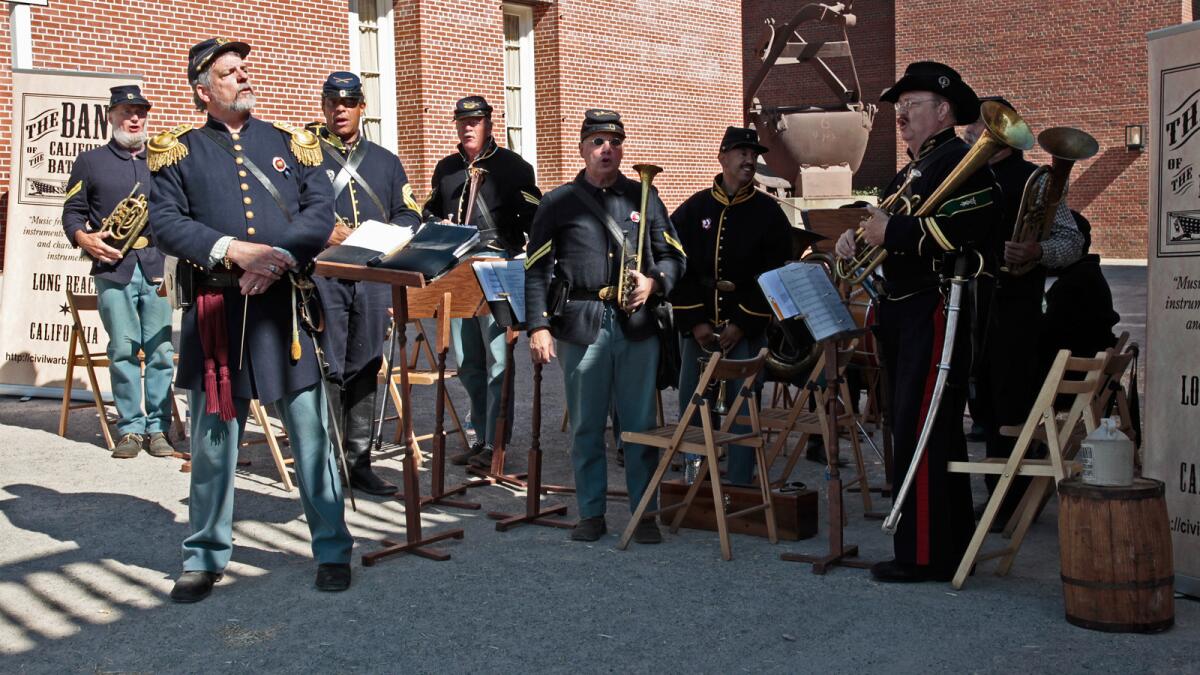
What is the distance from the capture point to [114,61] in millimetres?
14070

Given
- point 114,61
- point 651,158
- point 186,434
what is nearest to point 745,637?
point 186,434

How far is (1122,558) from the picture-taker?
15.4 ft

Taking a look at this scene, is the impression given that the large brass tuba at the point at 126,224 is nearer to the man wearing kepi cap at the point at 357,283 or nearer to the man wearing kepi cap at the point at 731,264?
the man wearing kepi cap at the point at 357,283

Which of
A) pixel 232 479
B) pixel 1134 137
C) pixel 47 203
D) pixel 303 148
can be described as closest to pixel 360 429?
pixel 232 479

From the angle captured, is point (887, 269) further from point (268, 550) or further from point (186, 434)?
point (186, 434)

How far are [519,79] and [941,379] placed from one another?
14.7 m

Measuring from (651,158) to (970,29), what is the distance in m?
11.7

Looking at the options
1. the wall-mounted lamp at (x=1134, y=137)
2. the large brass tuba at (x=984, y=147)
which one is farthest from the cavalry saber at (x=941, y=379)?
the wall-mounted lamp at (x=1134, y=137)

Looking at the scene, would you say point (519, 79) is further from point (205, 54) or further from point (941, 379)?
point (941, 379)

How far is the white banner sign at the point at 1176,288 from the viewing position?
17.0 feet

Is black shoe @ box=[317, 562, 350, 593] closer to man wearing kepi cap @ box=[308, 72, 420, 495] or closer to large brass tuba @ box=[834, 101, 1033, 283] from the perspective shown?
man wearing kepi cap @ box=[308, 72, 420, 495]

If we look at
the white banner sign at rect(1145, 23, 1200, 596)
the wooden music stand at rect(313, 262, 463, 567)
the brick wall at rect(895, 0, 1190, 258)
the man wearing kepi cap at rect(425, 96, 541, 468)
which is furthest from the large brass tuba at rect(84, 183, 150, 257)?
the brick wall at rect(895, 0, 1190, 258)

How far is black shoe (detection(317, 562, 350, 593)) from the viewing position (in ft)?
17.8

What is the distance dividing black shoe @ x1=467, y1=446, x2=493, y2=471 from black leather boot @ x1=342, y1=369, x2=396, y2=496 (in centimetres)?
64
